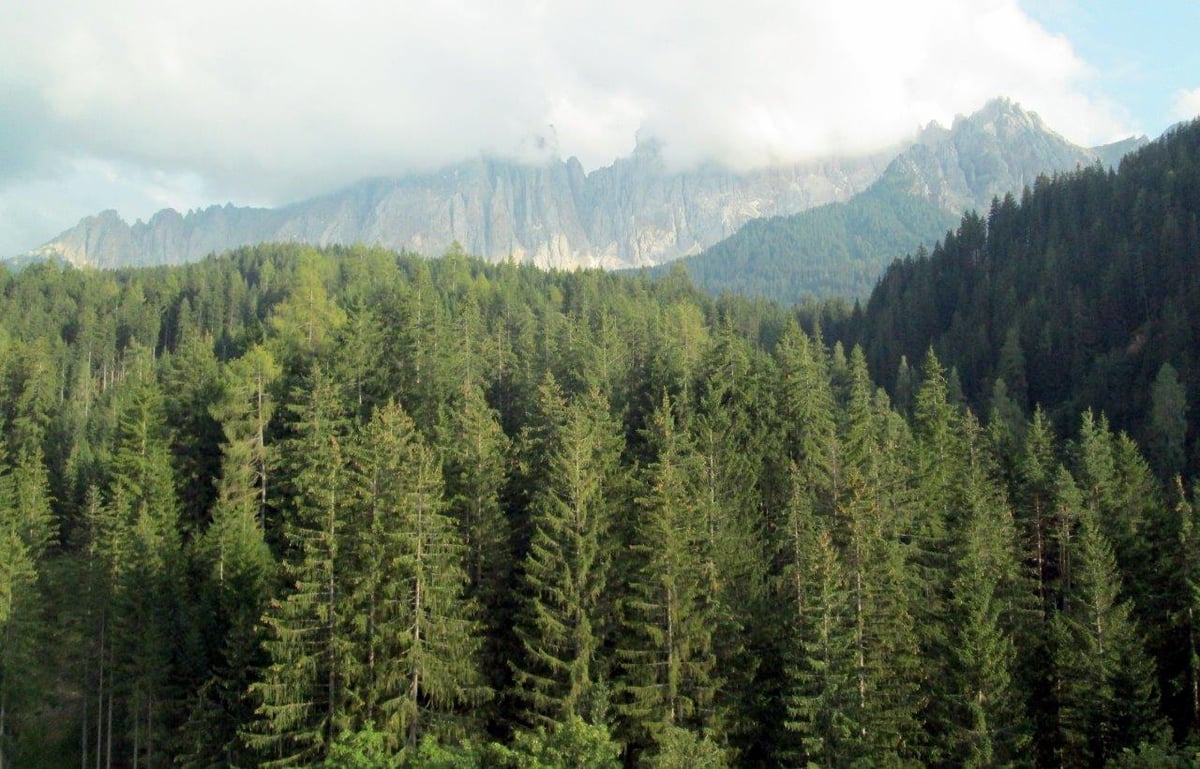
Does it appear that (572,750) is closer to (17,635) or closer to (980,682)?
(980,682)

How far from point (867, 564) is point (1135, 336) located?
86008mm

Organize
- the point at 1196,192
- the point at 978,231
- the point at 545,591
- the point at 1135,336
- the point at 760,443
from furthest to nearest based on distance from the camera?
the point at 978,231 → the point at 1196,192 → the point at 1135,336 → the point at 760,443 → the point at 545,591

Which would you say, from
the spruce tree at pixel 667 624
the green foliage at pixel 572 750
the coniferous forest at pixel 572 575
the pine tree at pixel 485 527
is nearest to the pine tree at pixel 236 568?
the coniferous forest at pixel 572 575

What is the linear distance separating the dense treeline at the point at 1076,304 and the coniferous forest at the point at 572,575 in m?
26.3

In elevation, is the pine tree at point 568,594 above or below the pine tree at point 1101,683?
above

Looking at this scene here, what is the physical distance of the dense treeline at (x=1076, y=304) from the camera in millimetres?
84750

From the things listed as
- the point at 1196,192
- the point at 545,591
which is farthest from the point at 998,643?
the point at 1196,192

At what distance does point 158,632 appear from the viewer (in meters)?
34.3

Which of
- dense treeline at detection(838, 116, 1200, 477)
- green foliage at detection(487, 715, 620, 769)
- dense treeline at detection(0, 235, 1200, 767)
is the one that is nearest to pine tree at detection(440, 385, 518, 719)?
dense treeline at detection(0, 235, 1200, 767)

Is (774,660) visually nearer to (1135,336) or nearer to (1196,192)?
(1135,336)

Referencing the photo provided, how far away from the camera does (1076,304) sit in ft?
337

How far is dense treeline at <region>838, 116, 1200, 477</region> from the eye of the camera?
84750mm

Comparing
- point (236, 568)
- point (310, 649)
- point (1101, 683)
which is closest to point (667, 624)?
point (310, 649)

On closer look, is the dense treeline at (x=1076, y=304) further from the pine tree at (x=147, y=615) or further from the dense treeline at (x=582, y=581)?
the pine tree at (x=147, y=615)
